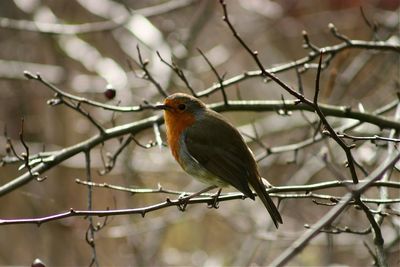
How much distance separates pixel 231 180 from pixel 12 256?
4.25 m

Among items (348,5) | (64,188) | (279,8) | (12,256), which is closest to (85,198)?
(64,188)

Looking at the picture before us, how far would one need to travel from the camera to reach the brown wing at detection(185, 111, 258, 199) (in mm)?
3930

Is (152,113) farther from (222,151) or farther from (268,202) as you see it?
(268,202)

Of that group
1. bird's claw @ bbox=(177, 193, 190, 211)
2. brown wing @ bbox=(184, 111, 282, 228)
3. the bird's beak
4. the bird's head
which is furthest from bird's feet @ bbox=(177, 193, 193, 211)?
the bird's head

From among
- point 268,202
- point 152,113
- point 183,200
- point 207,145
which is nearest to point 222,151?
point 207,145

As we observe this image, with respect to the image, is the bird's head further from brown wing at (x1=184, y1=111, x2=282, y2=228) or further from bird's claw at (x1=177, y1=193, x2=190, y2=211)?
→ bird's claw at (x1=177, y1=193, x2=190, y2=211)

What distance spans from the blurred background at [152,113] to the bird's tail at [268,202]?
127cm

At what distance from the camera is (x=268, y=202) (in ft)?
11.8

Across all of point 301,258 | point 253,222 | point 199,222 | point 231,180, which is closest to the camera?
point 231,180

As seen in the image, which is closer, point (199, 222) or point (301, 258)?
point (301, 258)

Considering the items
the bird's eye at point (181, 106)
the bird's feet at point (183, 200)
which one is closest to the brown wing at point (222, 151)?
the bird's eye at point (181, 106)

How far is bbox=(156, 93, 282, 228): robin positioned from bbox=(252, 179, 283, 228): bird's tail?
29mm

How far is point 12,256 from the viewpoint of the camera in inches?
292

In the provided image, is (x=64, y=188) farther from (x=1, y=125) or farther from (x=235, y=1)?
(x=235, y=1)
